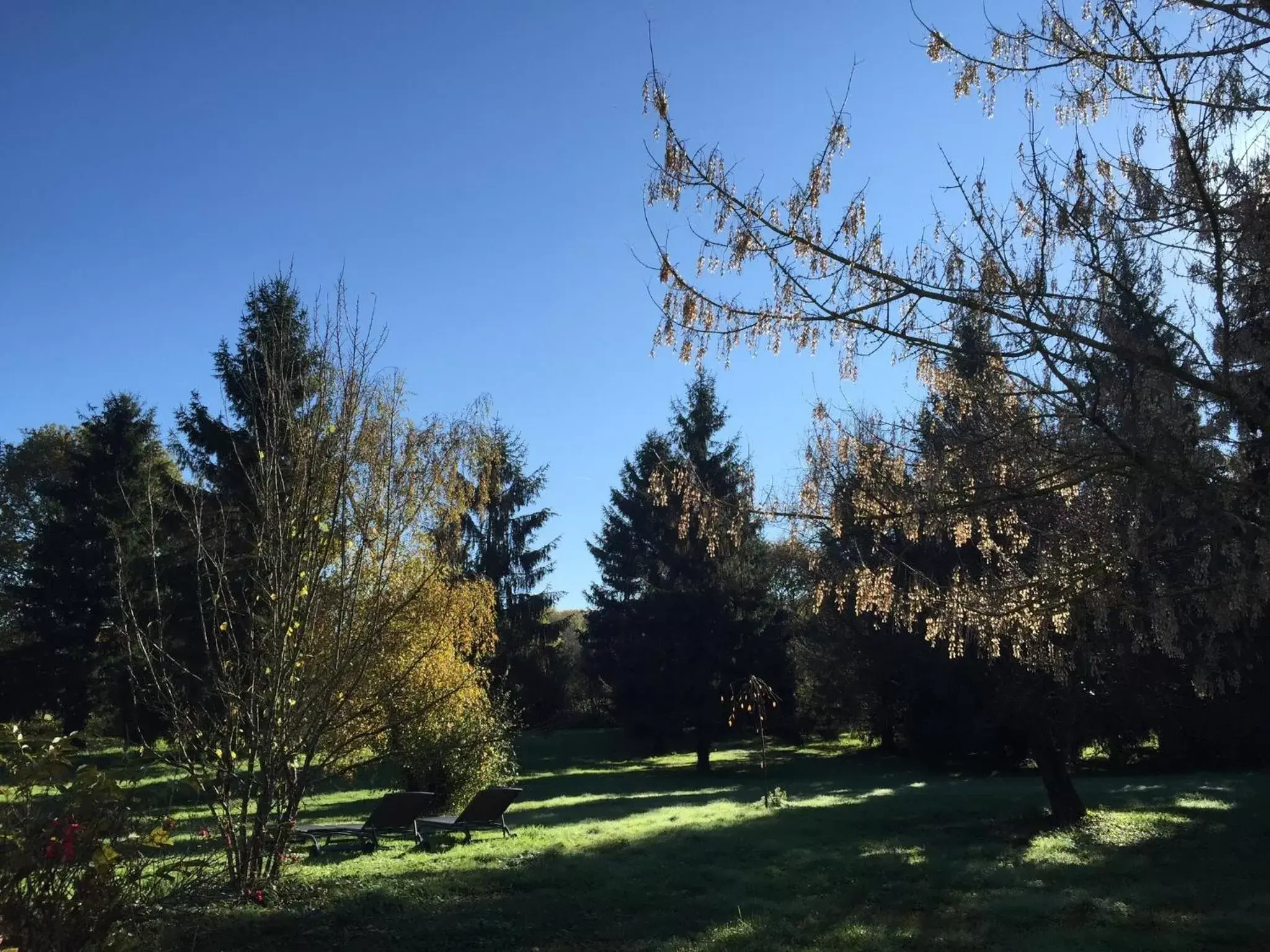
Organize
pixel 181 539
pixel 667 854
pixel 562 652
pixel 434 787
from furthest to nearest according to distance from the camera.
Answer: pixel 562 652
pixel 181 539
pixel 434 787
pixel 667 854

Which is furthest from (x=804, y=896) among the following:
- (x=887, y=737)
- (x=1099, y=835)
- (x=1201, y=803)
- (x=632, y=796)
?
(x=887, y=737)

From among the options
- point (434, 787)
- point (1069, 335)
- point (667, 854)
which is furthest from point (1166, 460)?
point (434, 787)

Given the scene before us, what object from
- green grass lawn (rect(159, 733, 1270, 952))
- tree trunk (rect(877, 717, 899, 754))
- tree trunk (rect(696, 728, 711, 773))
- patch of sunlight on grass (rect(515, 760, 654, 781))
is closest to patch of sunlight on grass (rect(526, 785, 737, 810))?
green grass lawn (rect(159, 733, 1270, 952))

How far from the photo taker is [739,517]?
5.93m

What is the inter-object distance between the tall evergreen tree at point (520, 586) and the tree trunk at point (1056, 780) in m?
24.9

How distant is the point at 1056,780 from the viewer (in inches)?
581

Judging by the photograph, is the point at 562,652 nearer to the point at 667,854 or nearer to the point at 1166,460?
the point at 667,854

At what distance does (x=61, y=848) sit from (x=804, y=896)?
7.19m

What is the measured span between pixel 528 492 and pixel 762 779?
19913 millimetres

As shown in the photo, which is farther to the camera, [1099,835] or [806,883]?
[1099,835]

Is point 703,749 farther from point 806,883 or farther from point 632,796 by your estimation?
point 806,883

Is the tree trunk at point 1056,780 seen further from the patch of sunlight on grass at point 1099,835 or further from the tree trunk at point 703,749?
the tree trunk at point 703,749

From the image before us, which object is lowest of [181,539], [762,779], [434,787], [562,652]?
[762,779]

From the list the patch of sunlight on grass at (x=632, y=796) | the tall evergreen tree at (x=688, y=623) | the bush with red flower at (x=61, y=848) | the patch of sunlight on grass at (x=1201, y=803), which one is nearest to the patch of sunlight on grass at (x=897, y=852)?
the patch of sunlight on grass at (x=1201, y=803)
